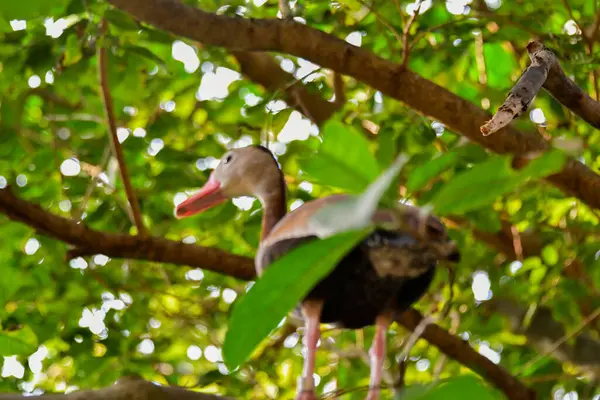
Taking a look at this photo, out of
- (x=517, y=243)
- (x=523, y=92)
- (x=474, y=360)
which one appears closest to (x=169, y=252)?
(x=474, y=360)

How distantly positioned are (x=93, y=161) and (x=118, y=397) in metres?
1.00

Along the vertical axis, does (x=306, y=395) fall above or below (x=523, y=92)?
below

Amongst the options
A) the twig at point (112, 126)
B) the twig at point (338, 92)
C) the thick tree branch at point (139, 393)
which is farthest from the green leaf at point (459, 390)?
the twig at point (338, 92)

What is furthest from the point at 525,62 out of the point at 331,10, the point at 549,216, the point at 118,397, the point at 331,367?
the point at 118,397

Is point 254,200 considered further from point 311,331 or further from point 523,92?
point 523,92

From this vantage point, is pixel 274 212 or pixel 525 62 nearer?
pixel 274 212

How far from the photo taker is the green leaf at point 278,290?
552 mm

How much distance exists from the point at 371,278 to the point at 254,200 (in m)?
0.94

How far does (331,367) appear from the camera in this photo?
2711 mm

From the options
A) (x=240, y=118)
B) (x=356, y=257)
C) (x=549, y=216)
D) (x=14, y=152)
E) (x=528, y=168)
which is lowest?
(x=549, y=216)

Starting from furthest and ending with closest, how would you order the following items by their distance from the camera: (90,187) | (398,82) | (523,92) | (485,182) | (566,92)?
1. (90,187)
2. (398,82)
3. (566,92)
4. (523,92)
5. (485,182)

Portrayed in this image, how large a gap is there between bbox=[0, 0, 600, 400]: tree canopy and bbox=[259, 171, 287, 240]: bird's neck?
0.15 m

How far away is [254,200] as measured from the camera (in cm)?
212

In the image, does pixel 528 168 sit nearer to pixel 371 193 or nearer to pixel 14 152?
pixel 371 193
